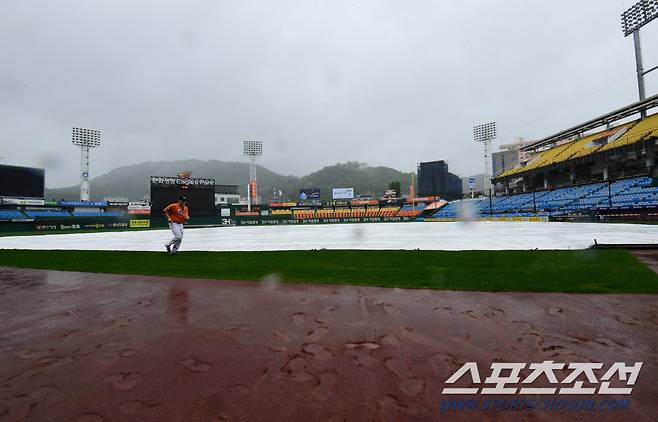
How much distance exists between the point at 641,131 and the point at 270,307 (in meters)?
54.3

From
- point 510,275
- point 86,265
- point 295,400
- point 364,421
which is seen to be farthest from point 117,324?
point 510,275

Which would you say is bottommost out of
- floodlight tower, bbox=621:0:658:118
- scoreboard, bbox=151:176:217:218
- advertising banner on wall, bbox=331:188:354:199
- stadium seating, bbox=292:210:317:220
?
stadium seating, bbox=292:210:317:220

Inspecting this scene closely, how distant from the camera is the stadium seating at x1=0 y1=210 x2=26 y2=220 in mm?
42316

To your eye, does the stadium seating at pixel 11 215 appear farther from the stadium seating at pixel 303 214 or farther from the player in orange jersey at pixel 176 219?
the player in orange jersey at pixel 176 219

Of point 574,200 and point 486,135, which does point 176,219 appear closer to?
point 574,200

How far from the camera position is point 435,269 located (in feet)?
22.8

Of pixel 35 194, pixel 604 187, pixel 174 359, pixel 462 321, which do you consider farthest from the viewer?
pixel 35 194

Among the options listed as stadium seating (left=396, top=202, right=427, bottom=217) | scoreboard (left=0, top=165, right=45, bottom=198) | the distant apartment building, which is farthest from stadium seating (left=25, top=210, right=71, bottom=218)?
the distant apartment building

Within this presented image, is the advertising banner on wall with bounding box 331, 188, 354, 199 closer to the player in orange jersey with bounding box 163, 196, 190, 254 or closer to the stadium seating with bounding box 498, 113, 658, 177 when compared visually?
the stadium seating with bounding box 498, 113, 658, 177

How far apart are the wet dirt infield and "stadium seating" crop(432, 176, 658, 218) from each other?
3708 cm

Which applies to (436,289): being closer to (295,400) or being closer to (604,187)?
(295,400)

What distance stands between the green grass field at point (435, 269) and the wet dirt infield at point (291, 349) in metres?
0.64

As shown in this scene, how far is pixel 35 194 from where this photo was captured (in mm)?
48094

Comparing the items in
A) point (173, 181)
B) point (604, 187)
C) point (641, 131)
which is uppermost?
point (641, 131)
